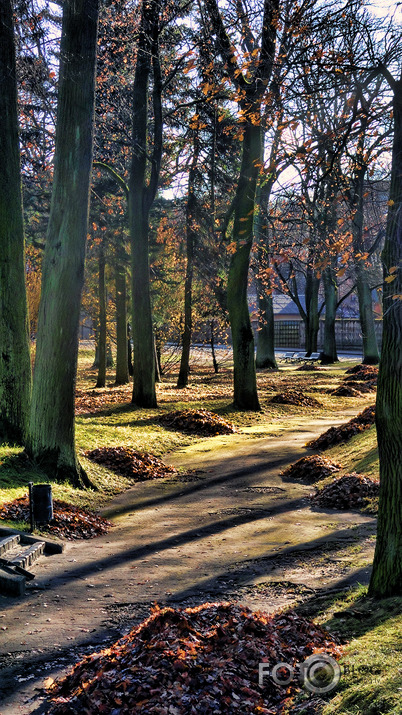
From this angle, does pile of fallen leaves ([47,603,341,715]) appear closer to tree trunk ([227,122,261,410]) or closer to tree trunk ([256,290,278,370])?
tree trunk ([227,122,261,410])

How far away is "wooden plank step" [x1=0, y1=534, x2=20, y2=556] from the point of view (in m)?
7.14

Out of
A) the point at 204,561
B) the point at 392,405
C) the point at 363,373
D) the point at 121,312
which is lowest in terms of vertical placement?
the point at 204,561

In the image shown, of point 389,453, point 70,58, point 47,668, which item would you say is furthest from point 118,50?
point 47,668

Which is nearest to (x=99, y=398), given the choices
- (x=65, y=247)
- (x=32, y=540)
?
(x=65, y=247)

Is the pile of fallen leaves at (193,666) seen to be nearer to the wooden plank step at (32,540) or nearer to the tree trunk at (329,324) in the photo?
the wooden plank step at (32,540)

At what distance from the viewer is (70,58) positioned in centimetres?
1027

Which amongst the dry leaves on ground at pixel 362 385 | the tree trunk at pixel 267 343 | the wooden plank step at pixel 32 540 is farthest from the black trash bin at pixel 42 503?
the tree trunk at pixel 267 343

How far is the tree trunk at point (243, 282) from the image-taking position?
18.9m

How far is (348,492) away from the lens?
10.0 metres

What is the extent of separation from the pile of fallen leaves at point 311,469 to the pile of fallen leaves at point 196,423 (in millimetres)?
4639

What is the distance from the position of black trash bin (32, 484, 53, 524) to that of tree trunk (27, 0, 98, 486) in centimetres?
190

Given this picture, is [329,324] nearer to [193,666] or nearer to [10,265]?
[10,265]

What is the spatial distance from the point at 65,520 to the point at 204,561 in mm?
2199

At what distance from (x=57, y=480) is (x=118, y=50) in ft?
31.7
